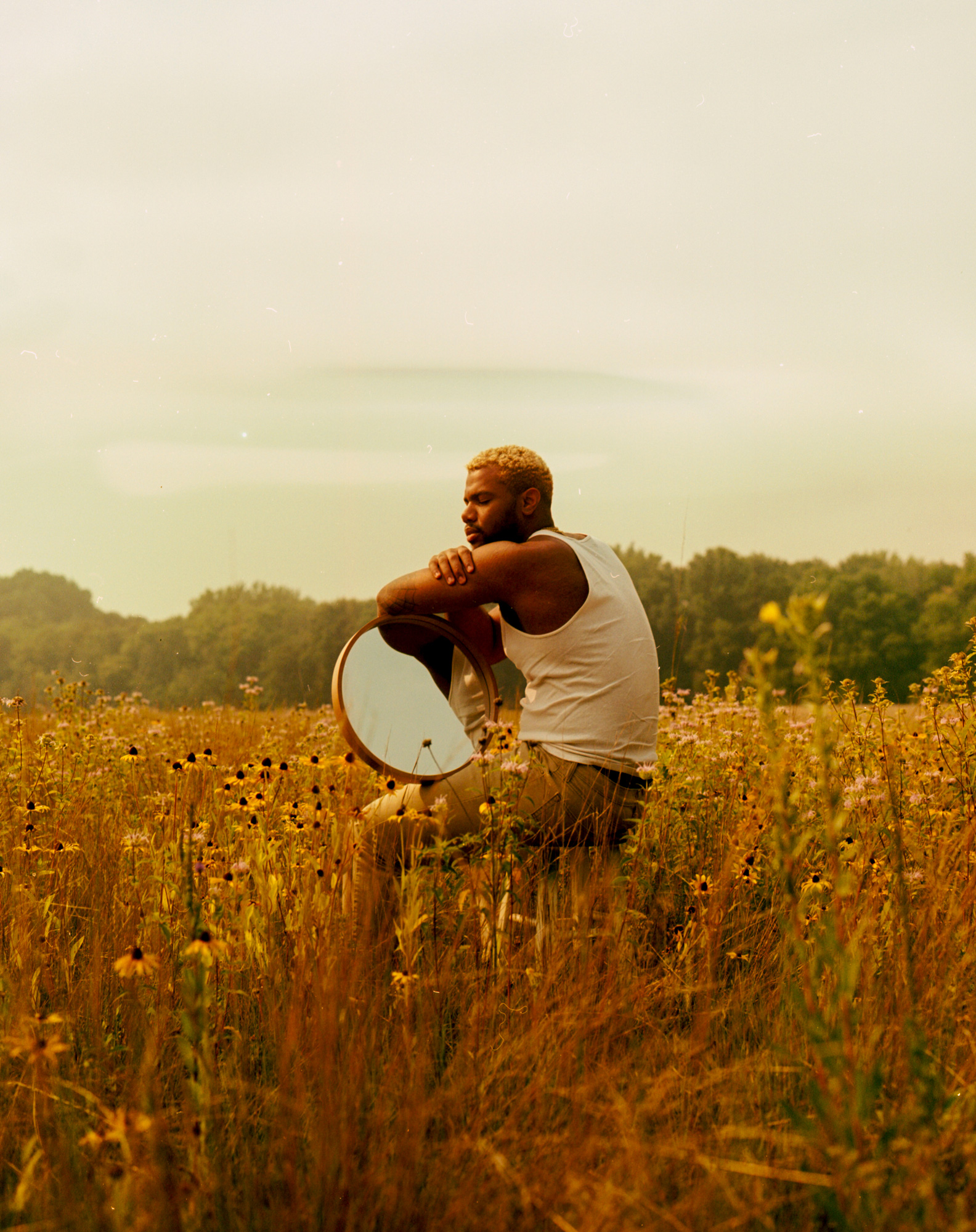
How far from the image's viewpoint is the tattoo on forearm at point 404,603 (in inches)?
140

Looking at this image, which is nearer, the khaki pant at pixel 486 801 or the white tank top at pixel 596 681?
the khaki pant at pixel 486 801

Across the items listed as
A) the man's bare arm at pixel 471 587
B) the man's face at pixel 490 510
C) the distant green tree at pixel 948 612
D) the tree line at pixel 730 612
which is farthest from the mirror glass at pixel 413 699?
the distant green tree at pixel 948 612

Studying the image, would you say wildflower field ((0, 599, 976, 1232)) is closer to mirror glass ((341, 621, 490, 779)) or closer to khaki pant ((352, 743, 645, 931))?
khaki pant ((352, 743, 645, 931))

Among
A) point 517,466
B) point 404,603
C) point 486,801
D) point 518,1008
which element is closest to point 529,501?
point 517,466

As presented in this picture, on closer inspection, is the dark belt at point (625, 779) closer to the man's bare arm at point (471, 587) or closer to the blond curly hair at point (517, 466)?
the man's bare arm at point (471, 587)

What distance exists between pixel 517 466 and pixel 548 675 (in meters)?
0.88

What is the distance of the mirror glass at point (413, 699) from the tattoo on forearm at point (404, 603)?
0.06m

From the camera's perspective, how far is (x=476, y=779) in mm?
3271

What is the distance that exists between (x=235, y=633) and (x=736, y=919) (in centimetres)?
211

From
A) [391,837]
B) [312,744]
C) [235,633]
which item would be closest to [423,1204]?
[235,633]

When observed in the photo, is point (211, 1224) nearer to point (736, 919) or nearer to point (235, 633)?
point (235, 633)

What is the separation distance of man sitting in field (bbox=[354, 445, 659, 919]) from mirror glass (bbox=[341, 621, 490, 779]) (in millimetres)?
161

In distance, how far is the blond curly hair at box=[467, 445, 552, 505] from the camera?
3.69m

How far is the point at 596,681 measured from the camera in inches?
132
